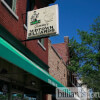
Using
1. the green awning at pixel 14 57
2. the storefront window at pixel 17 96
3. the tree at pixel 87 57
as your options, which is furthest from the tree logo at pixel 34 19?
the tree at pixel 87 57

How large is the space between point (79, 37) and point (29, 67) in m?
18.8

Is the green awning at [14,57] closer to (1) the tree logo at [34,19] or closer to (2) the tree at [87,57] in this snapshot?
(1) the tree logo at [34,19]

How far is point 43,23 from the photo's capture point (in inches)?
320

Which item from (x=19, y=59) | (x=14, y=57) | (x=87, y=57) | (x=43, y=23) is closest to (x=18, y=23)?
(x=43, y=23)

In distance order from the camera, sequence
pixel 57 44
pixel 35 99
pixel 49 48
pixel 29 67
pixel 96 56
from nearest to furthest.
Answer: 1. pixel 29 67
2. pixel 35 99
3. pixel 49 48
4. pixel 96 56
5. pixel 57 44

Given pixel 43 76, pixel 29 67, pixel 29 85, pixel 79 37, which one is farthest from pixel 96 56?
pixel 29 67

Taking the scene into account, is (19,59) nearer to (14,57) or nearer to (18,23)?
(14,57)

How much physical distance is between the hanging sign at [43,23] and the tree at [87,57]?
1313 centimetres

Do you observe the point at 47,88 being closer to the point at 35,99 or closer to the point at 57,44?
the point at 35,99

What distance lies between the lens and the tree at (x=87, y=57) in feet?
68.2

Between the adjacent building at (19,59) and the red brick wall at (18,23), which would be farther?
the red brick wall at (18,23)

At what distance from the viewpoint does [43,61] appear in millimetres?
11508

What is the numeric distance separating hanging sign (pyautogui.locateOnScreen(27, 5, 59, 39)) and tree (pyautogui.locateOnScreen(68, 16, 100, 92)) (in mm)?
13127

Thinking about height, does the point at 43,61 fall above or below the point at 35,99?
above
